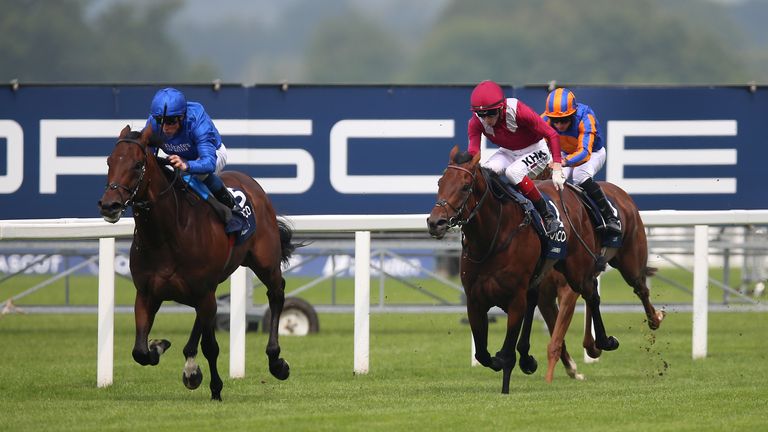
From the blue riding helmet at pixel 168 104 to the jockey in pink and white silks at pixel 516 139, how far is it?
1943 millimetres

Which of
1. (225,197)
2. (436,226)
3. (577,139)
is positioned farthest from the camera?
(577,139)

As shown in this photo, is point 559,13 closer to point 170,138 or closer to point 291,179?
point 291,179

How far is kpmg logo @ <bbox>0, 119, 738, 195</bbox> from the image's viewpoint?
46.7ft

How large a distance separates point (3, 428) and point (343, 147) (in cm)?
716

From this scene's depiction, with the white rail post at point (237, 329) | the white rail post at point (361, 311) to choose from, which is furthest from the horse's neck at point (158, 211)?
the white rail post at point (361, 311)

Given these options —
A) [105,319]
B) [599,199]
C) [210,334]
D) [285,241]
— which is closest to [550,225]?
[599,199]

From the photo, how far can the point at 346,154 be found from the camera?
569 inches

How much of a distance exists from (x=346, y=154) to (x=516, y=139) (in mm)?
4559

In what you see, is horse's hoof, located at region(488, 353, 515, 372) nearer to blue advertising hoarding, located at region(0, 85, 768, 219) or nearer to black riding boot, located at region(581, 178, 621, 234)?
black riding boot, located at region(581, 178, 621, 234)

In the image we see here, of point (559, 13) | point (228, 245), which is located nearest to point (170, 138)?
point (228, 245)

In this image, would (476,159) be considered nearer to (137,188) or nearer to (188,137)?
(188,137)

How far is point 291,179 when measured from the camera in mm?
14414

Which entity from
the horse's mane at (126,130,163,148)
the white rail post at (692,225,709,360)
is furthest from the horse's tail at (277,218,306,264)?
the white rail post at (692,225,709,360)

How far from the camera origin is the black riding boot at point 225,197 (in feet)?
30.9
